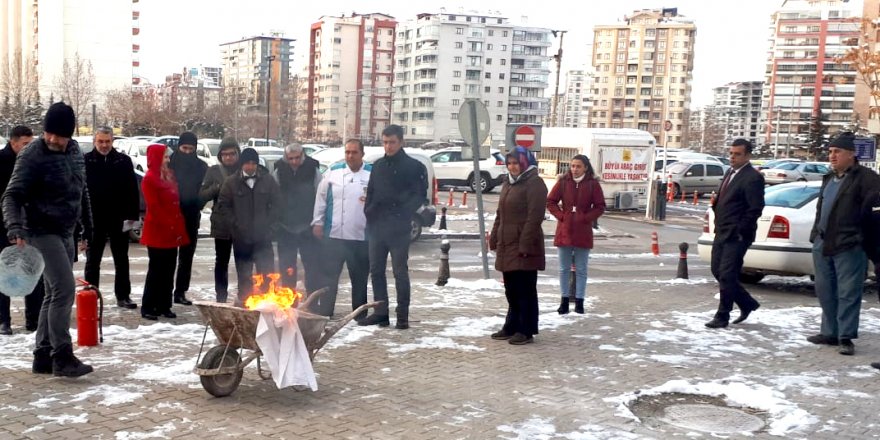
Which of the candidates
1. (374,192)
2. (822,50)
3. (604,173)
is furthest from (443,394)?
(822,50)

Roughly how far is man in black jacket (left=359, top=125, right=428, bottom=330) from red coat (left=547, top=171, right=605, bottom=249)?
5.92ft

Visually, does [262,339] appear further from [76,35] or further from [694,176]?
[76,35]

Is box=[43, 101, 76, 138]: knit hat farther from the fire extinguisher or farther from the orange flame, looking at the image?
the orange flame

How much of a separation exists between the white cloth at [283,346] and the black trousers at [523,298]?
2740 mm

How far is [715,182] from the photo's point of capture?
3541cm

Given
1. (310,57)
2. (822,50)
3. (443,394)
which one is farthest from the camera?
(310,57)

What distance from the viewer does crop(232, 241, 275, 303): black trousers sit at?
8.27m

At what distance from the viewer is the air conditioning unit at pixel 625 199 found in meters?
25.3

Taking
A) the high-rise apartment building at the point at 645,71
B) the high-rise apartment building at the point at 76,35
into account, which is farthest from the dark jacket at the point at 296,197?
the high-rise apartment building at the point at 645,71

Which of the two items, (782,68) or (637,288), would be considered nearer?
(637,288)

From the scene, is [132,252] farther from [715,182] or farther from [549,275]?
[715,182]

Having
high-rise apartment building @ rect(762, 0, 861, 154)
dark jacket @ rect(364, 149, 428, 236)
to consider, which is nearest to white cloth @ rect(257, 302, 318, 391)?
dark jacket @ rect(364, 149, 428, 236)

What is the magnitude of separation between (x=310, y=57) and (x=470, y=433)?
15124 cm

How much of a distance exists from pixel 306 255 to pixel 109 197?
6.85 ft
